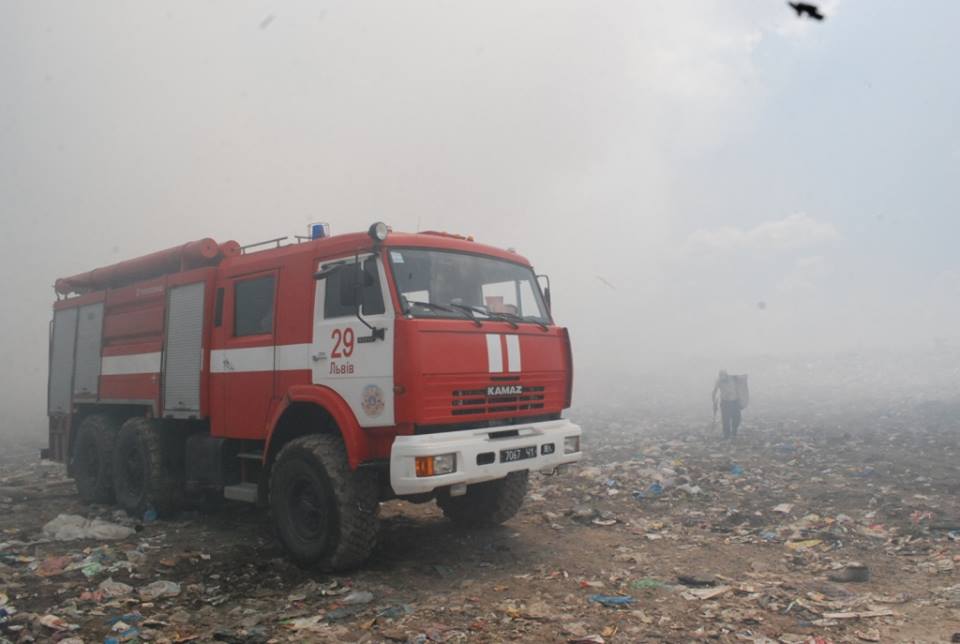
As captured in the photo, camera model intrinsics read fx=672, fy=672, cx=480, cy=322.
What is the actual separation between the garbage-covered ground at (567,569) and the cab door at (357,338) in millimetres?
1381

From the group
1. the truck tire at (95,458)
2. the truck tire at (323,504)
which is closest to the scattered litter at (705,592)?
the truck tire at (323,504)

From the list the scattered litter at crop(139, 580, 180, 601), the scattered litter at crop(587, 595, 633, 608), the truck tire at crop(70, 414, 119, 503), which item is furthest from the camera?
the truck tire at crop(70, 414, 119, 503)

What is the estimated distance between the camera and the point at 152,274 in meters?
7.77

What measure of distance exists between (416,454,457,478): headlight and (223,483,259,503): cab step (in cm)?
217

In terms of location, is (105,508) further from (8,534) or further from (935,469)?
(935,469)

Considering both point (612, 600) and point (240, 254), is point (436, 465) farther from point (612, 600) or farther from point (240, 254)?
point (240, 254)

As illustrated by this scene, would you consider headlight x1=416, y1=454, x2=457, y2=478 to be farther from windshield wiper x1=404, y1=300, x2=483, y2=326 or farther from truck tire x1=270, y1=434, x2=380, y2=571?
windshield wiper x1=404, y1=300, x2=483, y2=326

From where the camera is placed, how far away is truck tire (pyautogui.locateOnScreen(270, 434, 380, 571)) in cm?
507

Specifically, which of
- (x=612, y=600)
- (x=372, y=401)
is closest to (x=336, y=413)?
(x=372, y=401)

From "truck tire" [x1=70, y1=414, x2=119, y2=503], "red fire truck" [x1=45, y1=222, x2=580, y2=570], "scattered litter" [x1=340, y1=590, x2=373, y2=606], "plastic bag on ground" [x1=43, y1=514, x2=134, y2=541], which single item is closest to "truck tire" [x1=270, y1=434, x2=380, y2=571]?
"red fire truck" [x1=45, y1=222, x2=580, y2=570]

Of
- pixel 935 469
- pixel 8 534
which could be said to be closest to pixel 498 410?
pixel 8 534

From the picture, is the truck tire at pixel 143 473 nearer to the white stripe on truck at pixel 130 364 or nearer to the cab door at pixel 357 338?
the white stripe on truck at pixel 130 364

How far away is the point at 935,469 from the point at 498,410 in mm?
7175

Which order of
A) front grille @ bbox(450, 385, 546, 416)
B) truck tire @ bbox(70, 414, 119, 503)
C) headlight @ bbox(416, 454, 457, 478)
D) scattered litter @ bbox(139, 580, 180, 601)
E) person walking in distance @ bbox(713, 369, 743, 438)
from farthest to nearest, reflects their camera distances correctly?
1. person walking in distance @ bbox(713, 369, 743, 438)
2. truck tire @ bbox(70, 414, 119, 503)
3. front grille @ bbox(450, 385, 546, 416)
4. scattered litter @ bbox(139, 580, 180, 601)
5. headlight @ bbox(416, 454, 457, 478)
